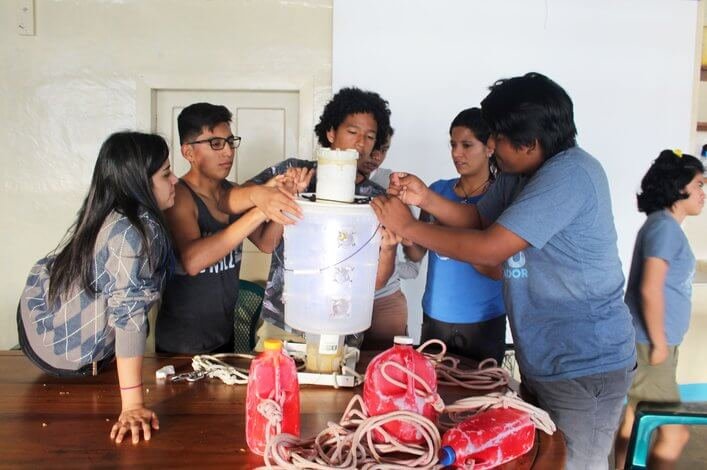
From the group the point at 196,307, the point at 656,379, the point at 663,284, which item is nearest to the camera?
the point at 196,307

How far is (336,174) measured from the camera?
136 centimetres

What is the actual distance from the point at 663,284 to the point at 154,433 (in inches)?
80.3

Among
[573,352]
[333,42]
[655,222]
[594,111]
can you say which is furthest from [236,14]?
[573,352]

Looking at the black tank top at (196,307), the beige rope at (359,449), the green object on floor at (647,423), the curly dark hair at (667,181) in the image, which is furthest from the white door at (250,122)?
the beige rope at (359,449)

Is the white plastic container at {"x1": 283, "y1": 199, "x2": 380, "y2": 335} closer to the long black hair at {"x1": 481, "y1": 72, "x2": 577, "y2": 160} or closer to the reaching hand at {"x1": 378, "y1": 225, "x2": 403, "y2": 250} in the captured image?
the reaching hand at {"x1": 378, "y1": 225, "x2": 403, "y2": 250}

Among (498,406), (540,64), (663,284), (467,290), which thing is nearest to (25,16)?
(467,290)

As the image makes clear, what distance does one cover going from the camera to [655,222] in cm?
232

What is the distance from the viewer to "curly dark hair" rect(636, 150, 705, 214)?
2.38m

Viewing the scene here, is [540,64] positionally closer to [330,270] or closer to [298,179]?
[298,179]

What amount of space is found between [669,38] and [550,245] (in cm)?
276

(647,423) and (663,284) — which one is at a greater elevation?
(663,284)

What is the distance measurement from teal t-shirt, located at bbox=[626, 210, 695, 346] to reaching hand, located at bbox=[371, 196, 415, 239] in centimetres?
133

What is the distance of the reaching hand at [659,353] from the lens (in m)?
2.31

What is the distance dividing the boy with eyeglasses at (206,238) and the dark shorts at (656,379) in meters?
1.68
